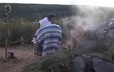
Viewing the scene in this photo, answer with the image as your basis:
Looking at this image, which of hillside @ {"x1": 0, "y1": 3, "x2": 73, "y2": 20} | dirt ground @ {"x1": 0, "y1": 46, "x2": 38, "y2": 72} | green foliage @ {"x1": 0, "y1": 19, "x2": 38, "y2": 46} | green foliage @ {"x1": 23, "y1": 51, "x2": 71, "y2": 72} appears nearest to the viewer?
green foliage @ {"x1": 23, "y1": 51, "x2": 71, "y2": 72}

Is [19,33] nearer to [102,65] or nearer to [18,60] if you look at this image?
[18,60]

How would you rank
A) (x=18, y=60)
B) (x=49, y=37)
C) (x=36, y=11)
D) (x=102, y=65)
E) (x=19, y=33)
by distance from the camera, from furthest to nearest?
(x=36, y=11)
(x=19, y=33)
(x=18, y=60)
(x=49, y=37)
(x=102, y=65)

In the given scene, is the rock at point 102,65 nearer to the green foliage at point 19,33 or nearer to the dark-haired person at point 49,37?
the dark-haired person at point 49,37

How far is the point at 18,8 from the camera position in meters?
17.7

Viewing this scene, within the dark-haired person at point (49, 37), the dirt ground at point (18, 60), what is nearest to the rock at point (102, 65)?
the dark-haired person at point (49, 37)

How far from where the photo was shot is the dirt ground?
30.8 feet

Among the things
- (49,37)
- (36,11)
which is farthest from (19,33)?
(49,37)

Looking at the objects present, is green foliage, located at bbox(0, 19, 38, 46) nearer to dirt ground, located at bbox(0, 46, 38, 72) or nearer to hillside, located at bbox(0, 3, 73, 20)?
dirt ground, located at bbox(0, 46, 38, 72)

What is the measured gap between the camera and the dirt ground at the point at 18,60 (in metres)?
9.38

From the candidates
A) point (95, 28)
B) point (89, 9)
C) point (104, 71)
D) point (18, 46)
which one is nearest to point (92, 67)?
point (104, 71)

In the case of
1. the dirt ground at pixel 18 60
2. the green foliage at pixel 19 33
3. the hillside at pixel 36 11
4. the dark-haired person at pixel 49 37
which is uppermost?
the hillside at pixel 36 11

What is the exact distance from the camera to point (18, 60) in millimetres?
10555

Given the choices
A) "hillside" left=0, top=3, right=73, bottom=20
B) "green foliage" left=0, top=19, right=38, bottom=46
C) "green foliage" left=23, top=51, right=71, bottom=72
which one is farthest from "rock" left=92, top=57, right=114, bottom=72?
"hillside" left=0, top=3, right=73, bottom=20

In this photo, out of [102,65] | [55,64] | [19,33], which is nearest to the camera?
[102,65]
